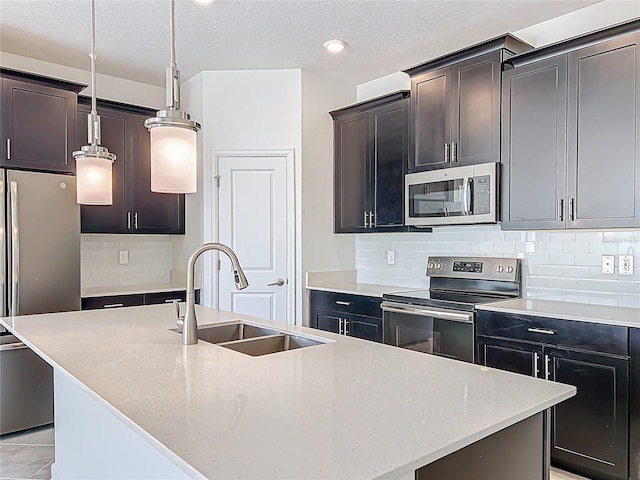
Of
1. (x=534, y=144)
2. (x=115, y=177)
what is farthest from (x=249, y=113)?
(x=534, y=144)

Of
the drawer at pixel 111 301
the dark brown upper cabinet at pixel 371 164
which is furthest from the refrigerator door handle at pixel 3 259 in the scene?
the dark brown upper cabinet at pixel 371 164

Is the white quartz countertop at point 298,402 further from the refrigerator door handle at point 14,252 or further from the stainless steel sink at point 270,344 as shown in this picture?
the refrigerator door handle at point 14,252

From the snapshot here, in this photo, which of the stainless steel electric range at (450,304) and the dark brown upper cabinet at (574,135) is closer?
the dark brown upper cabinet at (574,135)

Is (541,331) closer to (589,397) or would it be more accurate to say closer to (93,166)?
(589,397)

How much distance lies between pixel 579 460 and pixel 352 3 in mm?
2879

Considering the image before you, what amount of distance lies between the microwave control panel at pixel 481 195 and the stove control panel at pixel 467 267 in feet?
1.70

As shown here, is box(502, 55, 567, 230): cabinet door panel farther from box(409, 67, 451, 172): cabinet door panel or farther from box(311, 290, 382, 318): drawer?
box(311, 290, 382, 318): drawer

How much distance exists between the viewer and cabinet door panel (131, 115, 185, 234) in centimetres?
421

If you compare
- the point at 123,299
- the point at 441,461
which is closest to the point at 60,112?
the point at 123,299

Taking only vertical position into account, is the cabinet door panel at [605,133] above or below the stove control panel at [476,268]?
above

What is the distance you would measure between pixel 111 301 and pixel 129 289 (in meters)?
0.32

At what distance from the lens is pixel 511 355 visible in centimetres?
276

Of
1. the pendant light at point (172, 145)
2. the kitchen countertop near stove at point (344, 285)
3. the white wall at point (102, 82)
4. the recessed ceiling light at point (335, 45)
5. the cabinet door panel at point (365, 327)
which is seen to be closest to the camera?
the pendant light at point (172, 145)

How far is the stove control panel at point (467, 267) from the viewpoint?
354 cm
